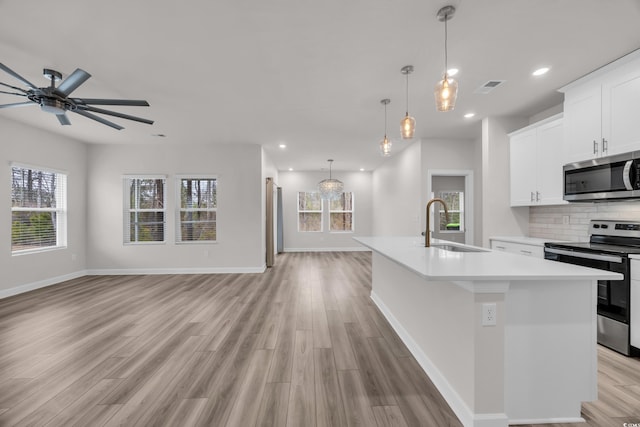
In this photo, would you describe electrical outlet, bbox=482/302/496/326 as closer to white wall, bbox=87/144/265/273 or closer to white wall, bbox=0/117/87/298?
white wall, bbox=87/144/265/273

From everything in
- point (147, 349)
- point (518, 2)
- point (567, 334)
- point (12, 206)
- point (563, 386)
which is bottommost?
point (147, 349)

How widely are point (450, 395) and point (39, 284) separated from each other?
20.8 feet

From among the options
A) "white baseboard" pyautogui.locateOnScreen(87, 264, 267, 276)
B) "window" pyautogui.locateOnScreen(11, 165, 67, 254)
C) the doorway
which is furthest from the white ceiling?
"white baseboard" pyautogui.locateOnScreen(87, 264, 267, 276)

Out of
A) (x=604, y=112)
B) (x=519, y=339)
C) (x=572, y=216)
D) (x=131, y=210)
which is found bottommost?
(x=519, y=339)

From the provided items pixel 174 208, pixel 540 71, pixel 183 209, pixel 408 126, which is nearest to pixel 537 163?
pixel 540 71

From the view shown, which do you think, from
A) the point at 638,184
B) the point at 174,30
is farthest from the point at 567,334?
the point at 174,30

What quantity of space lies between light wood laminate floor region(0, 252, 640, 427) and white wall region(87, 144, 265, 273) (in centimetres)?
182

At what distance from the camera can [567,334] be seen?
1.60 metres

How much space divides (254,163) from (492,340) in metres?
5.28

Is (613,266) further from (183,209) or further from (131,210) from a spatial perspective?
(131,210)

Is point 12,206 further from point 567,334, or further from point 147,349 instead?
point 567,334

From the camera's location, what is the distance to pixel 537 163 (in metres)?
3.68

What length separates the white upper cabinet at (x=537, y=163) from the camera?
341cm

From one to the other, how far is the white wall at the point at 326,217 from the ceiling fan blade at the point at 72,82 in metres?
6.71
